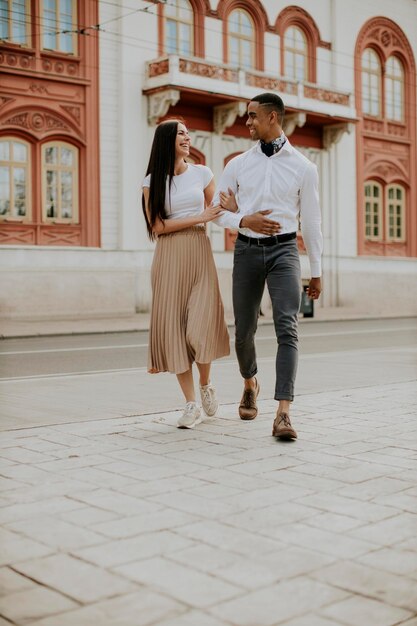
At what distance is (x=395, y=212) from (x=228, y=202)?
27.7 m

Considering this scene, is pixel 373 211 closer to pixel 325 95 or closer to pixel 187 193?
pixel 325 95

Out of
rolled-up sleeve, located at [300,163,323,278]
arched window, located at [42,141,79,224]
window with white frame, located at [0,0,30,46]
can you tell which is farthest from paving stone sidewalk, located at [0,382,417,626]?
window with white frame, located at [0,0,30,46]

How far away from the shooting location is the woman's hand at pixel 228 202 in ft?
19.3

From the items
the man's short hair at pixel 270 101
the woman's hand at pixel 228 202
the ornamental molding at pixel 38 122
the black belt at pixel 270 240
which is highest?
the ornamental molding at pixel 38 122

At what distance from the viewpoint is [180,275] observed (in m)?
5.91

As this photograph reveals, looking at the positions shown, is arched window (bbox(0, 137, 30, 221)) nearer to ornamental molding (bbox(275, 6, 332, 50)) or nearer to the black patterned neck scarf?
ornamental molding (bbox(275, 6, 332, 50))

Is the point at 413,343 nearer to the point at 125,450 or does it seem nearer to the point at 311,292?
the point at 311,292

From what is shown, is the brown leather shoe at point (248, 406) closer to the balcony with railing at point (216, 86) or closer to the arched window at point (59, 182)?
the arched window at point (59, 182)

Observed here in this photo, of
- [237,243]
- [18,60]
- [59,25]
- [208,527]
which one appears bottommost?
[208,527]

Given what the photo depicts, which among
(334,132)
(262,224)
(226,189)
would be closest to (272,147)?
(226,189)

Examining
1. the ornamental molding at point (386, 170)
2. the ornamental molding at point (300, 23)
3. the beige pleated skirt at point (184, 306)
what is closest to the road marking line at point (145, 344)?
the beige pleated skirt at point (184, 306)

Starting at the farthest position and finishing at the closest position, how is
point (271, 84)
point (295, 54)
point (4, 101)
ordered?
point (295, 54), point (271, 84), point (4, 101)

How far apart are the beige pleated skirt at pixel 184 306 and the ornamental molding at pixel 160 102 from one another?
19.0 meters

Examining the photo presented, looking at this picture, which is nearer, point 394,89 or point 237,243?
point 237,243
